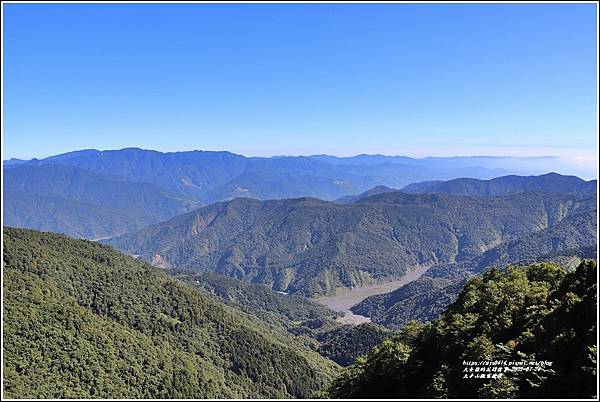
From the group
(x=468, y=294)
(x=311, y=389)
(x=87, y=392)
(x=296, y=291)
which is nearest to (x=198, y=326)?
(x=311, y=389)

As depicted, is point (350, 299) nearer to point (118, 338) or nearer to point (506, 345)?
point (118, 338)

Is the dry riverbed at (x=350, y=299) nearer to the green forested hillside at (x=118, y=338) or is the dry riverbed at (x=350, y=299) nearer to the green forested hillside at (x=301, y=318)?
the green forested hillside at (x=301, y=318)

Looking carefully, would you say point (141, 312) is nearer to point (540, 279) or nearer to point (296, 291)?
point (540, 279)

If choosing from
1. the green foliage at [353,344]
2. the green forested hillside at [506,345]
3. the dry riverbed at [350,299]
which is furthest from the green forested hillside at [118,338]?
the dry riverbed at [350,299]

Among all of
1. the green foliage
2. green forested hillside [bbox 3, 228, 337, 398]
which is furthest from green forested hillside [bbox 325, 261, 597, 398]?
the green foliage

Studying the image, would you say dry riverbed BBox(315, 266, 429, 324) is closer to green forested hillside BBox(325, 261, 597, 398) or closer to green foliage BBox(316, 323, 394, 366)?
green foliage BBox(316, 323, 394, 366)

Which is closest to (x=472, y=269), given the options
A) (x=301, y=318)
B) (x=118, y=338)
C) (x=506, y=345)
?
(x=301, y=318)
